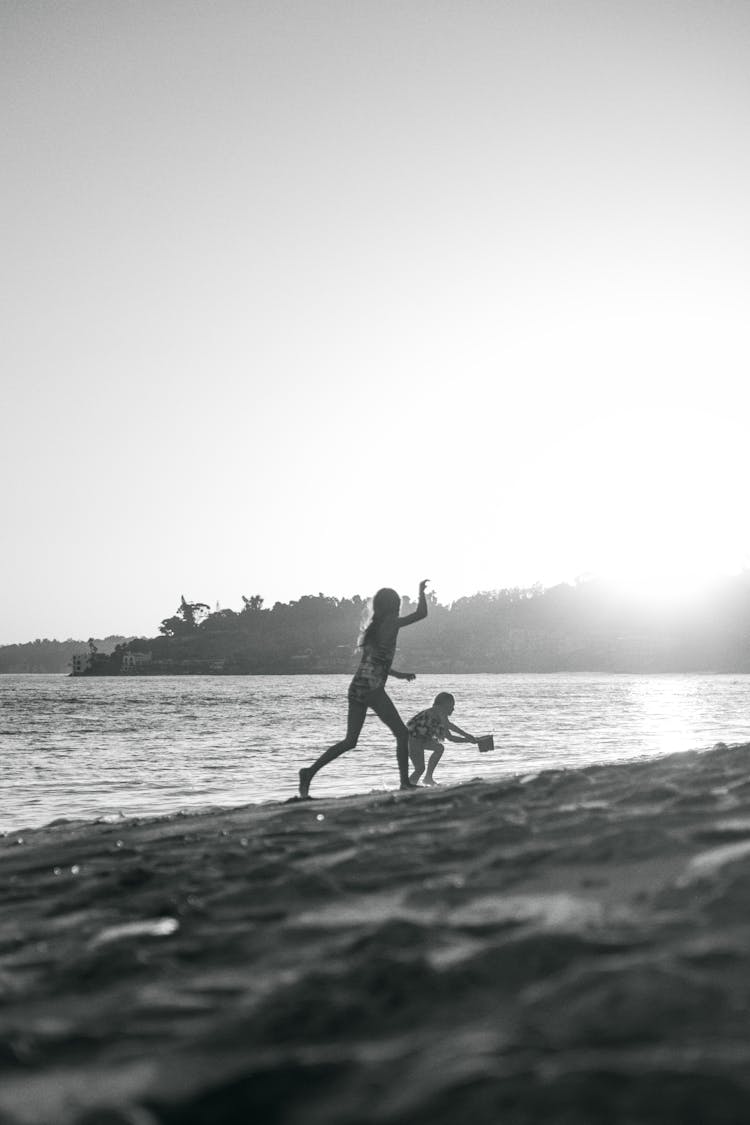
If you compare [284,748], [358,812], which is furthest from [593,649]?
[358,812]

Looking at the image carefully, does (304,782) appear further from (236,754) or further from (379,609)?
(236,754)

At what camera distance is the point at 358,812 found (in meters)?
6.98

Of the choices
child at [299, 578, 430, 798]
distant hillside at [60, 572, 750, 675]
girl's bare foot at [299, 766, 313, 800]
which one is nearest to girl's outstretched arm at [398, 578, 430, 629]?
child at [299, 578, 430, 798]

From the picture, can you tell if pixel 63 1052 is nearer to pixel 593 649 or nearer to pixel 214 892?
pixel 214 892

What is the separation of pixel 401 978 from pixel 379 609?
7304 millimetres

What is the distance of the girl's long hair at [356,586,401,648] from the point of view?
33.6ft

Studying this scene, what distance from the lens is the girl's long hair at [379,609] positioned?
10242 mm

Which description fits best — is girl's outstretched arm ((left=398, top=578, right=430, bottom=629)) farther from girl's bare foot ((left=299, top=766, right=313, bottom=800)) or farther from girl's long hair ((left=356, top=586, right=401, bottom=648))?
girl's bare foot ((left=299, top=766, right=313, bottom=800))

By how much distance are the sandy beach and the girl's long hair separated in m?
4.63

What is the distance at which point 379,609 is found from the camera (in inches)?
404

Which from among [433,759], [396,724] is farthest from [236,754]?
[396,724]

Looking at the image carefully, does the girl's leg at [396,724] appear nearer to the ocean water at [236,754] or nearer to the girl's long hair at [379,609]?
the girl's long hair at [379,609]

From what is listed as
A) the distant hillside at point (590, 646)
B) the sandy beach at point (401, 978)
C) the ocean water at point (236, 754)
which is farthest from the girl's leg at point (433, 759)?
the distant hillside at point (590, 646)

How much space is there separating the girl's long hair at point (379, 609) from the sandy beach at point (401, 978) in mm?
4628
